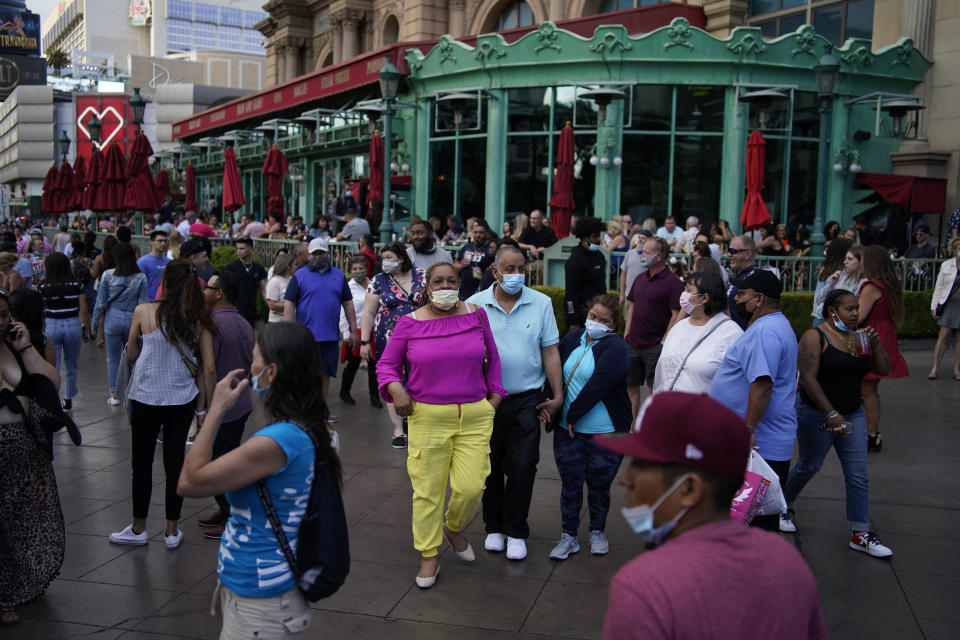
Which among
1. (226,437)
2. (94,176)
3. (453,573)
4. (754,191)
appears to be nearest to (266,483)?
(453,573)

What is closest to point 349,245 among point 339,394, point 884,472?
point 339,394

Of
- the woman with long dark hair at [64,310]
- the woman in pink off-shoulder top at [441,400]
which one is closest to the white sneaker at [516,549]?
the woman in pink off-shoulder top at [441,400]

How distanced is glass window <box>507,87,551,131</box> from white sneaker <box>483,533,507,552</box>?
1518cm

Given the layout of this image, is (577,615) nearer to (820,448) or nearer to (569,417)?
(569,417)

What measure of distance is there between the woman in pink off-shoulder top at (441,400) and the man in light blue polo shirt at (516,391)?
305 millimetres

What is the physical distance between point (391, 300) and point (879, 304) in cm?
449

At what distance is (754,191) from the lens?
16.0 metres

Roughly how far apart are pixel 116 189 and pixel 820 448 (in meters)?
19.8

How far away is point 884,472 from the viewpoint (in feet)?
25.5

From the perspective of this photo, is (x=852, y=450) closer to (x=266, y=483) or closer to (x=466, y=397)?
(x=466, y=397)

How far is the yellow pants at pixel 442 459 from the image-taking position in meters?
5.19

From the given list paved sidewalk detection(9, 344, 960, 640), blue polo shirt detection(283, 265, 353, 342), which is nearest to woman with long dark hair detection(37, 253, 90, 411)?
paved sidewalk detection(9, 344, 960, 640)

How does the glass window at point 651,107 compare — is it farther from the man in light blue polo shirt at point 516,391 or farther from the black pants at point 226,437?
the black pants at point 226,437

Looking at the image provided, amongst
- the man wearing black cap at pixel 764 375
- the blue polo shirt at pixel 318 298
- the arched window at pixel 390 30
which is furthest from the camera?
the arched window at pixel 390 30
